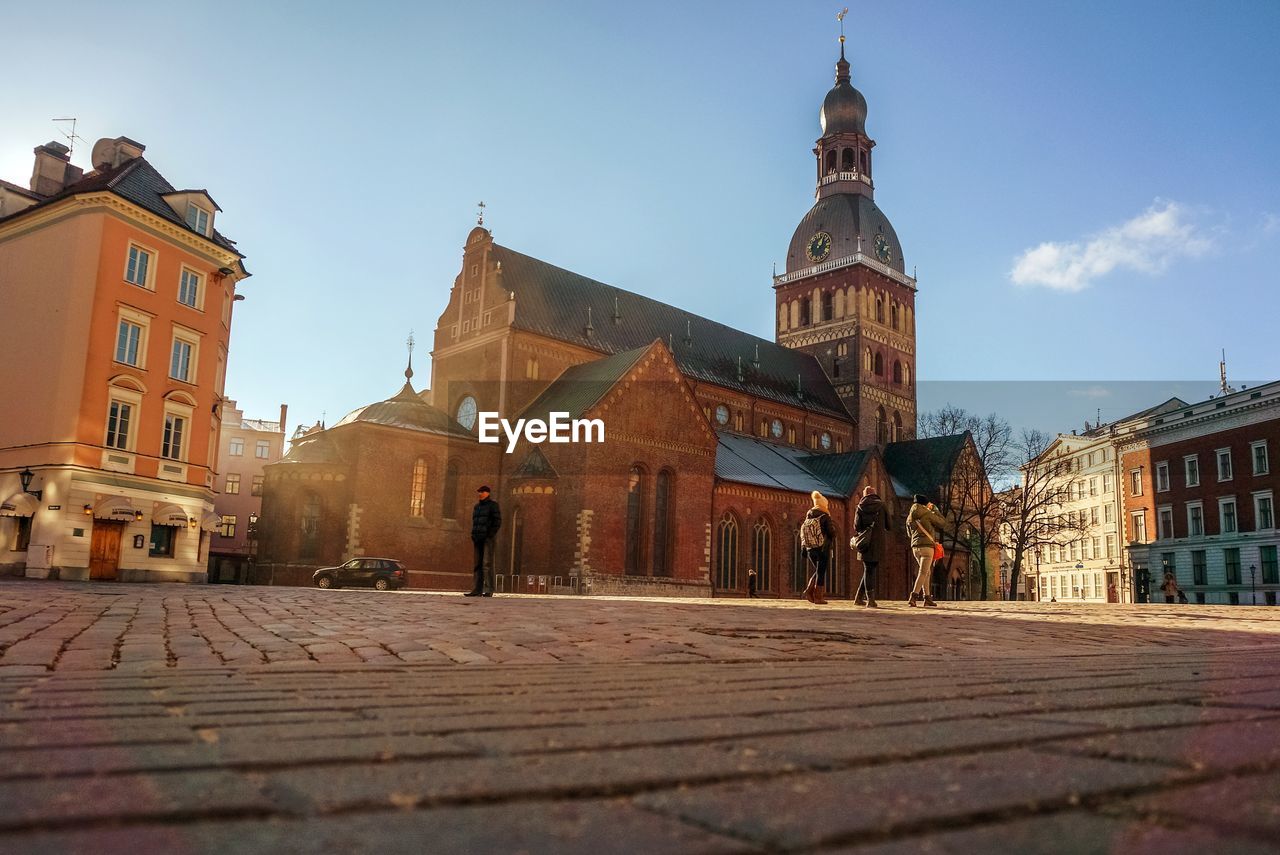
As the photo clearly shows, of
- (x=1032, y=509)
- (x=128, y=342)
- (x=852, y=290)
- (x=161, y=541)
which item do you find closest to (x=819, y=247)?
(x=852, y=290)

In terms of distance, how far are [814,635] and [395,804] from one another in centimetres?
714

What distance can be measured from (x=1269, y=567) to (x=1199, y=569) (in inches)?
188

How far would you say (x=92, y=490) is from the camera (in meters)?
27.3

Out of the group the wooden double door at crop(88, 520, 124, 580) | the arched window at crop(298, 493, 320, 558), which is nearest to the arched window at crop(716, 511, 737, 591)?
the arched window at crop(298, 493, 320, 558)

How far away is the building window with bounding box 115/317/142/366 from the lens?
93.4 feet

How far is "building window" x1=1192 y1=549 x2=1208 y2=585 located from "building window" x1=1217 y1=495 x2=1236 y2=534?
2239 mm

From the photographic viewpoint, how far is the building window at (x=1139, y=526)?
56144 mm

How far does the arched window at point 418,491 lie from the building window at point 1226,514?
3982cm

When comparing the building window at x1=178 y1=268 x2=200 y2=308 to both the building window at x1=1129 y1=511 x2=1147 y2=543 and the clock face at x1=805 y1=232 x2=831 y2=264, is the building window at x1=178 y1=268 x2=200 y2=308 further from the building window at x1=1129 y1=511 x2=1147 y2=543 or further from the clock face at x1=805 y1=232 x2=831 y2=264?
the building window at x1=1129 y1=511 x2=1147 y2=543

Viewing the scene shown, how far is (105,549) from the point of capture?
91.8ft

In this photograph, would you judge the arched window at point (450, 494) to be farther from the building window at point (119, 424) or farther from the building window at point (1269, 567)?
the building window at point (1269, 567)

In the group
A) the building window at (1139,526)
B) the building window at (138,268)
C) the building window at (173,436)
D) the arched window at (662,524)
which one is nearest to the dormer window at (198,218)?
the building window at (138,268)

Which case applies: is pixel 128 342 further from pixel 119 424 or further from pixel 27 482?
pixel 27 482

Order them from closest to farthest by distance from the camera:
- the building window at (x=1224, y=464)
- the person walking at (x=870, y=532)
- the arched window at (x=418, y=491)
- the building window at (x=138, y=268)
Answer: the person walking at (x=870, y=532), the building window at (x=138, y=268), the arched window at (x=418, y=491), the building window at (x=1224, y=464)
